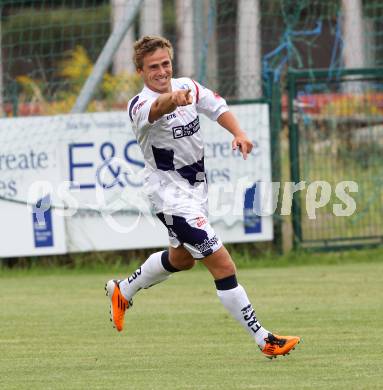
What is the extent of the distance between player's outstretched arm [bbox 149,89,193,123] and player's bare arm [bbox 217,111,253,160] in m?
0.43

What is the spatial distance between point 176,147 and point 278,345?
1.42 m

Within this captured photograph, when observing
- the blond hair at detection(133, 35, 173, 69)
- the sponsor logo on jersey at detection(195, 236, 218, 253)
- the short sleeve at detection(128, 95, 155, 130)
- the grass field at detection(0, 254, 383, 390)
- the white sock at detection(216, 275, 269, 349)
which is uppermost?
the blond hair at detection(133, 35, 173, 69)

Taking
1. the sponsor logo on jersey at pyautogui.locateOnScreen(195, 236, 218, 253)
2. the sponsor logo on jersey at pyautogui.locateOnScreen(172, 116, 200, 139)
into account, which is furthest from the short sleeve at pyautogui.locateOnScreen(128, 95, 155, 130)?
the sponsor logo on jersey at pyautogui.locateOnScreen(195, 236, 218, 253)

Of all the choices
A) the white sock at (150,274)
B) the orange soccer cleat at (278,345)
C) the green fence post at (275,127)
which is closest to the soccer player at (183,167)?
the orange soccer cleat at (278,345)

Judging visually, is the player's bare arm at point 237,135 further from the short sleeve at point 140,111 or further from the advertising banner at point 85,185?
the advertising banner at point 85,185

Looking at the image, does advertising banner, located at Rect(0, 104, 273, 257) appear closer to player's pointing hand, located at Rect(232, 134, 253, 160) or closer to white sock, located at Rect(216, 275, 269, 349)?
white sock, located at Rect(216, 275, 269, 349)

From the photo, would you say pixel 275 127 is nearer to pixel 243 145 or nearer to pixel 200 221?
pixel 200 221

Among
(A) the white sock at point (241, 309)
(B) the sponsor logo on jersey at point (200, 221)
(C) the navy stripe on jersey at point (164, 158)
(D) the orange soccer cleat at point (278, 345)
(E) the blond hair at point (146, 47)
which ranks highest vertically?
(E) the blond hair at point (146, 47)

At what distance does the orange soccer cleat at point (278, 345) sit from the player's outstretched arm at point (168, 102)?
4.87 ft

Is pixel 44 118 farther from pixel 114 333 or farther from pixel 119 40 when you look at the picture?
pixel 114 333

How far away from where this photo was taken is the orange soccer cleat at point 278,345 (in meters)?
7.08

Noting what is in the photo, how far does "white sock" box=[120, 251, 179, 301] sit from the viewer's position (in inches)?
314

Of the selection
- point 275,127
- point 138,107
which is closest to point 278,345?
point 138,107

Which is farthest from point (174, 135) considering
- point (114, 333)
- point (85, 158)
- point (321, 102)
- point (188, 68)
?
point (188, 68)
